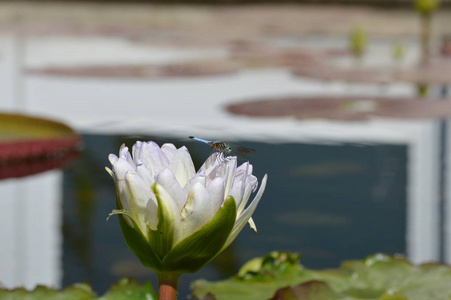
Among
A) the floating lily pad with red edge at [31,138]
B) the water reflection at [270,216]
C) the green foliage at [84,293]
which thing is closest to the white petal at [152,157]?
the green foliage at [84,293]

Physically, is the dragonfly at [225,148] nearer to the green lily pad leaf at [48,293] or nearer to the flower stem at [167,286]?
the flower stem at [167,286]

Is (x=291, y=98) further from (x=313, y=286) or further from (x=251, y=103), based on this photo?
(x=313, y=286)

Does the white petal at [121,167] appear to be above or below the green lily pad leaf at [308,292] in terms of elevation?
above

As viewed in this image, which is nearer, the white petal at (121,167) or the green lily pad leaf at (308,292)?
the white petal at (121,167)

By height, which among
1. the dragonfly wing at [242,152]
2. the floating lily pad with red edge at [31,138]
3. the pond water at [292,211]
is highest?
the dragonfly wing at [242,152]

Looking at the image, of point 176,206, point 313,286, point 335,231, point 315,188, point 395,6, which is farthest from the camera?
point 395,6

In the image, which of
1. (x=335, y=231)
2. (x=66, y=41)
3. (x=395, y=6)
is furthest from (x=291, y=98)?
(x=395, y=6)

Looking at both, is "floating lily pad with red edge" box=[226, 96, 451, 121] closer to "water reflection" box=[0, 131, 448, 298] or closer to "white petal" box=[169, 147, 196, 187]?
"water reflection" box=[0, 131, 448, 298]
